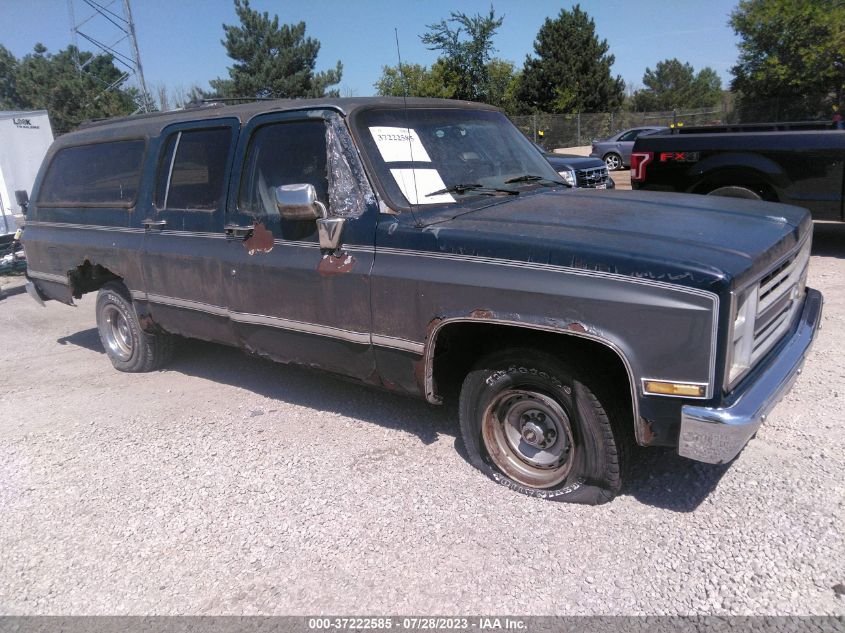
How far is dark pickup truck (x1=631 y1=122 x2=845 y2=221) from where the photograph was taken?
7.23 m

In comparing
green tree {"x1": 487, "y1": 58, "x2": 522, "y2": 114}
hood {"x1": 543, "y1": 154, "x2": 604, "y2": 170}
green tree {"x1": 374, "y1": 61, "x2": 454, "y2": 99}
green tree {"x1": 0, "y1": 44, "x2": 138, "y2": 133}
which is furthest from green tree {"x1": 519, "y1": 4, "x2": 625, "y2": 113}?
hood {"x1": 543, "y1": 154, "x2": 604, "y2": 170}

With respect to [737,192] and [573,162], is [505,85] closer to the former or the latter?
[573,162]

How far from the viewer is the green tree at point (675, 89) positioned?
72312 mm

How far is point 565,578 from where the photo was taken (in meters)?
2.84

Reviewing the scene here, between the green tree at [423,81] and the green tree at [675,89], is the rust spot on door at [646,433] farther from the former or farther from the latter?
the green tree at [675,89]

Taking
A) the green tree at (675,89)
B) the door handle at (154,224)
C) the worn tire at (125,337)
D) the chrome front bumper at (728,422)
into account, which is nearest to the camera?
the chrome front bumper at (728,422)

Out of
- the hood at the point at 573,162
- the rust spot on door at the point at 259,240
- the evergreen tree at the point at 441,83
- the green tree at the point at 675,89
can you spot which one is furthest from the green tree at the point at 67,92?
the green tree at the point at 675,89

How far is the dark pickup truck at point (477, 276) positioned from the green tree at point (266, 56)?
30.1 metres

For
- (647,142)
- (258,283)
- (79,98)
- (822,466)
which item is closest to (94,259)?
(258,283)

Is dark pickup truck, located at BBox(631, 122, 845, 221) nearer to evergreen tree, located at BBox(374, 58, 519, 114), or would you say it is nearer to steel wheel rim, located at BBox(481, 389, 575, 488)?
steel wheel rim, located at BBox(481, 389, 575, 488)

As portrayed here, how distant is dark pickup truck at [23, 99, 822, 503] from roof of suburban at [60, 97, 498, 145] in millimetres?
26

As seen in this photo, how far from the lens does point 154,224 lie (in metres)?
4.83

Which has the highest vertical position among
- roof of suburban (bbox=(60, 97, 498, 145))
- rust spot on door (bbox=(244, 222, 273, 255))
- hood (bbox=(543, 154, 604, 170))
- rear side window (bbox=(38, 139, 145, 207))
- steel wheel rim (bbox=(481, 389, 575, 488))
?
roof of suburban (bbox=(60, 97, 498, 145))

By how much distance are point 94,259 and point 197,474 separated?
242cm
